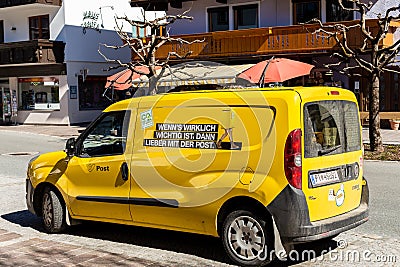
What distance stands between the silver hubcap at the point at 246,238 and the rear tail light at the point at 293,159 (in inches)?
24.0

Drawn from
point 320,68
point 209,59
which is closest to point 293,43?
point 320,68

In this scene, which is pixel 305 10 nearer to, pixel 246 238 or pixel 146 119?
pixel 146 119

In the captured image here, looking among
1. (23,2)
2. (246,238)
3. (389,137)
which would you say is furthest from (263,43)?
(246,238)

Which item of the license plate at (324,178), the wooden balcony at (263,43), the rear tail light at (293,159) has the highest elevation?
the wooden balcony at (263,43)

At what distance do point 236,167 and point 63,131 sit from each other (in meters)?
23.7

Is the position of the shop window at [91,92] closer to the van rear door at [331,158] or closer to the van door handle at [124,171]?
the van door handle at [124,171]

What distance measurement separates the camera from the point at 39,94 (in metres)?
33.8

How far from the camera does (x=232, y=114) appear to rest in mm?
6371

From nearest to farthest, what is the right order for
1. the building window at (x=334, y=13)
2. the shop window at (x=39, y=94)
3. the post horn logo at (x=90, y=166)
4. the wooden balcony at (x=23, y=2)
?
1. the post horn logo at (x=90, y=166)
2. the building window at (x=334, y=13)
3. the wooden balcony at (x=23, y=2)
4. the shop window at (x=39, y=94)

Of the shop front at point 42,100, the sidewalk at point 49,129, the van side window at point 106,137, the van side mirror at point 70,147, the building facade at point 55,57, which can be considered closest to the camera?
the van side window at point 106,137

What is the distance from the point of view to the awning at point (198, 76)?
22500 mm

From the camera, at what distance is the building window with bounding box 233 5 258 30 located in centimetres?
2825

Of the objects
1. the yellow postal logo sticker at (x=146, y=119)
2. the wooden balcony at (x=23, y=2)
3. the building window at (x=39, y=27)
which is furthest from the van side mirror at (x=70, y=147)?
the building window at (x=39, y=27)

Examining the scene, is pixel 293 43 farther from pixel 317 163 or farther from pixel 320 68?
pixel 317 163
